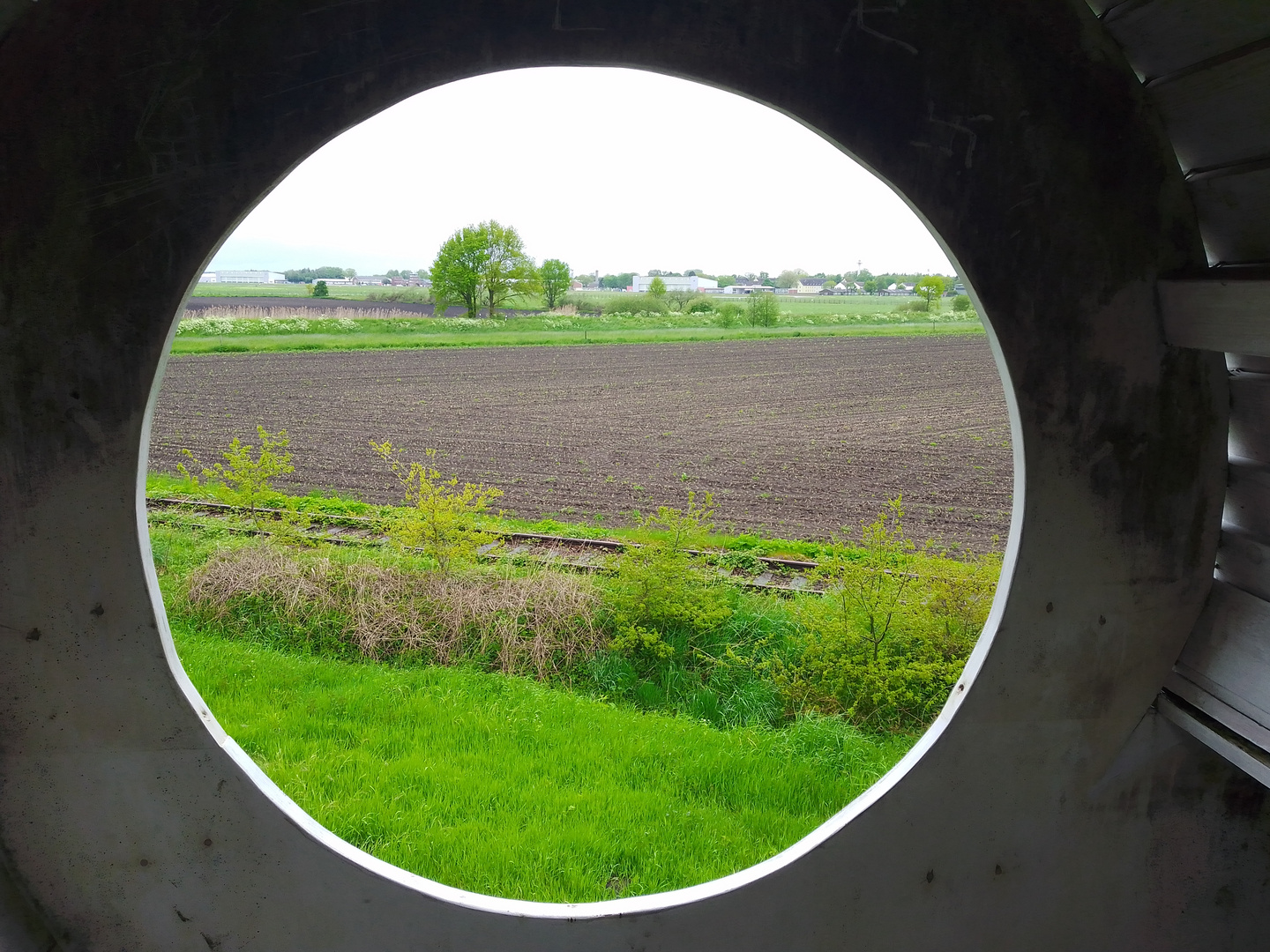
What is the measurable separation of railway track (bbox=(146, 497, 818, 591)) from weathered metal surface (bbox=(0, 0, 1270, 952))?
5.08 m

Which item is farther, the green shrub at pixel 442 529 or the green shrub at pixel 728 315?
the green shrub at pixel 728 315

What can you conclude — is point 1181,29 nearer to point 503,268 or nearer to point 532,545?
point 532,545

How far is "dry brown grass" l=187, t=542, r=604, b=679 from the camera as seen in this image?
7086 millimetres

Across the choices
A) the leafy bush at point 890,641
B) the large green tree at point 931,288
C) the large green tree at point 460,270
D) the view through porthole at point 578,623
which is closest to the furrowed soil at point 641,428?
the view through porthole at point 578,623

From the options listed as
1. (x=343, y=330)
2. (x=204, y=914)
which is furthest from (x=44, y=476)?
(x=343, y=330)

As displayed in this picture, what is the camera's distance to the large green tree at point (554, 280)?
54.0 m

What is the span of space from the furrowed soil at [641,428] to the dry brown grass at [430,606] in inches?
152

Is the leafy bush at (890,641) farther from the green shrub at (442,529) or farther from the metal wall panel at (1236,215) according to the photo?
the metal wall panel at (1236,215)

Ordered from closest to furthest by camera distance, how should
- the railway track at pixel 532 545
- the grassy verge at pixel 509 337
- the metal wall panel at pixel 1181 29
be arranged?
1. the metal wall panel at pixel 1181 29
2. the railway track at pixel 532 545
3. the grassy verge at pixel 509 337

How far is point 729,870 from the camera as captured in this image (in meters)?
4.20

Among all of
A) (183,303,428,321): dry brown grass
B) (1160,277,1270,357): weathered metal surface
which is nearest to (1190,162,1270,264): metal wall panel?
(1160,277,1270,357): weathered metal surface

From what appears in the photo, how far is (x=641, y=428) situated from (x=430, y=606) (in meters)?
11.2

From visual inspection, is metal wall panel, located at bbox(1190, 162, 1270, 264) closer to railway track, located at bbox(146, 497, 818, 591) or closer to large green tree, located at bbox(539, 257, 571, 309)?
railway track, located at bbox(146, 497, 818, 591)

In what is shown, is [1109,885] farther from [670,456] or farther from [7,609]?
[670,456]
